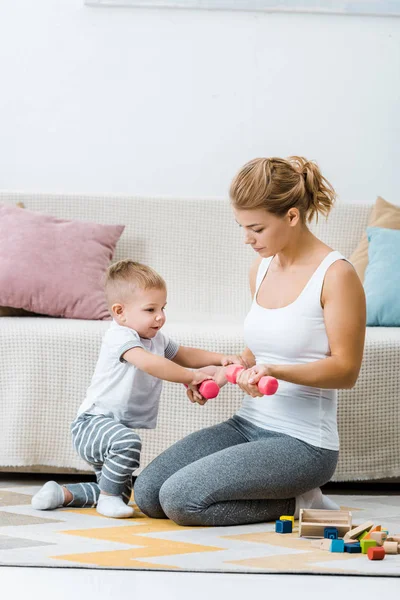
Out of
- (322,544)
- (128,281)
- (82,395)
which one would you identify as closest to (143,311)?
(128,281)

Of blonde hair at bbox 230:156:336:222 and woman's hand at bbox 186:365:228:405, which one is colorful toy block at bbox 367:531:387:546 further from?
blonde hair at bbox 230:156:336:222

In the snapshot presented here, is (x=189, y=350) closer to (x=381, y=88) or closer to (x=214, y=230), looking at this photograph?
(x=214, y=230)

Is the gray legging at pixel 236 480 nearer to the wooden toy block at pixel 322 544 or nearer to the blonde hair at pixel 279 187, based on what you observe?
the wooden toy block at pixel 322 544

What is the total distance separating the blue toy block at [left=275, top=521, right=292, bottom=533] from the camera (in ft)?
Result: 6.29

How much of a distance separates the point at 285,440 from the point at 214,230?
4.04 feet

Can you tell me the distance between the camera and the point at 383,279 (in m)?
2.80

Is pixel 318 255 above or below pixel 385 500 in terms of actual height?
above

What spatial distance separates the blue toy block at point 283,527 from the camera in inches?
75.5

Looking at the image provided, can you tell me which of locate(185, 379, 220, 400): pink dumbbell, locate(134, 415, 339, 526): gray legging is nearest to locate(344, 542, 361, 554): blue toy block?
locate(134, 415, 339, 526): gray legging

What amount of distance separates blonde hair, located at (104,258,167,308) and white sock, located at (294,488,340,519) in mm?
564

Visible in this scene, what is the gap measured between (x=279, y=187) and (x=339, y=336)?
34cm

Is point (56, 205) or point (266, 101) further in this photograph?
point (266, 101)

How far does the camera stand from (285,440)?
2.06m

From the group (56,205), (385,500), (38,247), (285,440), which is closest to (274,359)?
(285,440)
